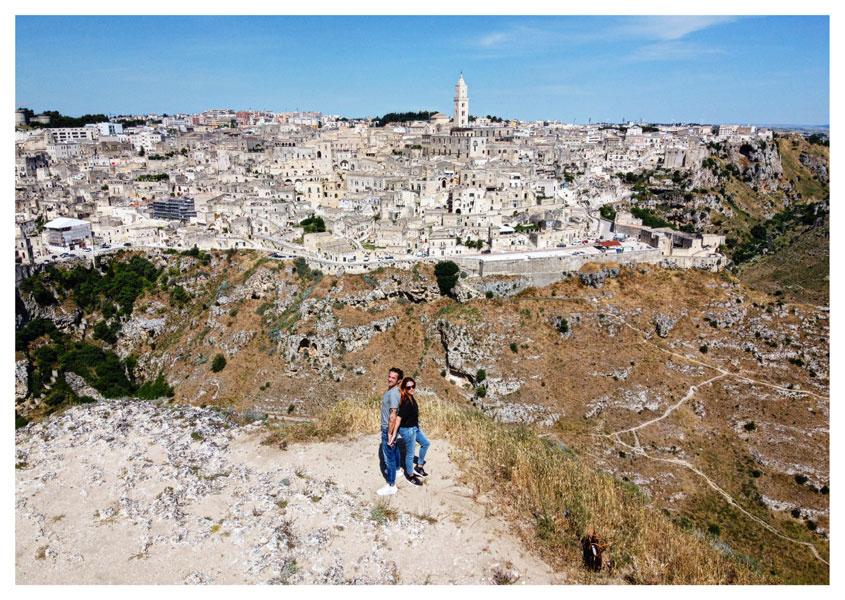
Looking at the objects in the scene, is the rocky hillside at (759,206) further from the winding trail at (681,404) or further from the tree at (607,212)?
the winding trail at (681,404)

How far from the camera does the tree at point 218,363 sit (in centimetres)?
2995

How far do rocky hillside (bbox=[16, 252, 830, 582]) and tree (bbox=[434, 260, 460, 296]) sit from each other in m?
0.63

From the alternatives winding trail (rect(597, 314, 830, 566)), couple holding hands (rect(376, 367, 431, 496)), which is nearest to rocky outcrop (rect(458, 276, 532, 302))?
winding trail (rect(597, 314, 830, 566))

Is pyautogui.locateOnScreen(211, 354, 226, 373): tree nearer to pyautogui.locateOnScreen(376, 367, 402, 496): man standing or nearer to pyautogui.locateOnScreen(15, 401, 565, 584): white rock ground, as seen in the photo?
pyautogui.locateOnScreen(15, 401, 565, 584): white rock ground

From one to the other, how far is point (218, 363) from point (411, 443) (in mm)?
24652

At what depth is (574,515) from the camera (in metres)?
8.02

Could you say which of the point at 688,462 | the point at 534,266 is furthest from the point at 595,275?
the point at 688,462

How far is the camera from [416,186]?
4322 cm

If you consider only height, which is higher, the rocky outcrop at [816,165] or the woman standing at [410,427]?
the rocky outcrop at [816,165]

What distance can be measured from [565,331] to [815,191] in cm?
6759

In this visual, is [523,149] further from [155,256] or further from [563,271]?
[155,256]

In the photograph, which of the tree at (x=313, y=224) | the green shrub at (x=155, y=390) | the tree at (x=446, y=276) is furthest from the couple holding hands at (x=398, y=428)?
the tree at (x=313, y=224)

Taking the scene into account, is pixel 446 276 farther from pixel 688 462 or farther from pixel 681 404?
pixel 688 462

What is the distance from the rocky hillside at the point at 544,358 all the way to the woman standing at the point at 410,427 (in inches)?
572
